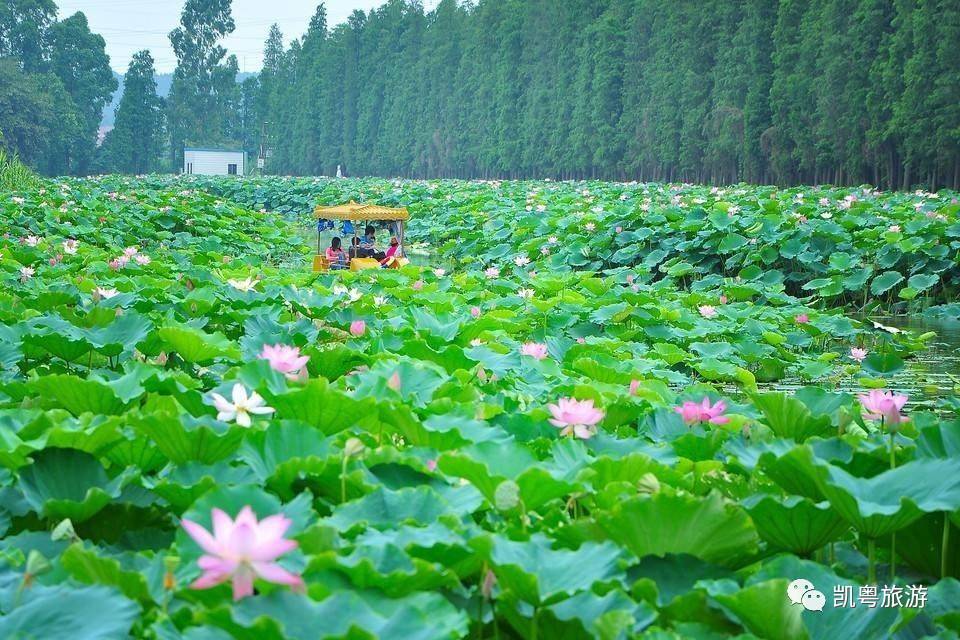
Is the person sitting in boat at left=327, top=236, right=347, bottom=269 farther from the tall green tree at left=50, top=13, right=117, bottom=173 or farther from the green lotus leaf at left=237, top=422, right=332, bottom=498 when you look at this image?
the tall green tree at left=50, top=13, right=117, bottom=173

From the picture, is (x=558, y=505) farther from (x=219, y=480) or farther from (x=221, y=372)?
(x=221, y=372)

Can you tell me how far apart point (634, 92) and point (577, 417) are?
28.7 metres

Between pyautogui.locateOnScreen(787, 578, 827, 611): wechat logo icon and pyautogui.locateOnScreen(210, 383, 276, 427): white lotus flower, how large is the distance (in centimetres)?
81

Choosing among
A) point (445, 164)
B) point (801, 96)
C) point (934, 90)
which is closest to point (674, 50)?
point (801, 96)

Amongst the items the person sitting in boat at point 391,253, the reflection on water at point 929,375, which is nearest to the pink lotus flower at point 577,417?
the reflection on water at point 929,375

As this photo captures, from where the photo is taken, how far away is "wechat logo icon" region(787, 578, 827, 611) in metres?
1.21

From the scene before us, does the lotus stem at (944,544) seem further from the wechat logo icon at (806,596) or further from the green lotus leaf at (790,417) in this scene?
the green lotus leaf at (790,417)

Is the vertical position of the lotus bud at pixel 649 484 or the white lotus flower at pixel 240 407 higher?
the white lotus flower at pixel 240 407

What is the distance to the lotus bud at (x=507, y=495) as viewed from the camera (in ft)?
4.38

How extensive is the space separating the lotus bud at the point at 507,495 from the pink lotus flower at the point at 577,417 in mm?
376

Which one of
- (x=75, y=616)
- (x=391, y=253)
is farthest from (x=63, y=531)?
(x=391, y=253)

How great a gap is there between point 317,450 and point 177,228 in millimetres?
11230

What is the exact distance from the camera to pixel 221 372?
2662 mm

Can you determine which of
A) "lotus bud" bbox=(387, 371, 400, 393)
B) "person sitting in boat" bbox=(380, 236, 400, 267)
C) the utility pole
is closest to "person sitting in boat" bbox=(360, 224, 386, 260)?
"person sitting in boat" bbox=(380, 236, 400, 267)
